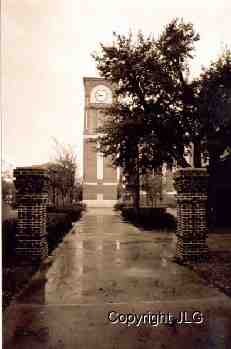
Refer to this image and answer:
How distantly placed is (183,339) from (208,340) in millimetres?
288

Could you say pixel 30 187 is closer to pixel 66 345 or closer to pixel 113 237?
pixel 66 345

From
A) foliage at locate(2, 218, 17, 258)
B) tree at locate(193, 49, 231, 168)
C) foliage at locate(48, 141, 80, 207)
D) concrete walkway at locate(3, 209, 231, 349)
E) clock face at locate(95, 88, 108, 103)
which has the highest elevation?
clock face at locate(95, 88, 108, 103)

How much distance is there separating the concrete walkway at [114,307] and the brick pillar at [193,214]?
0.62 m

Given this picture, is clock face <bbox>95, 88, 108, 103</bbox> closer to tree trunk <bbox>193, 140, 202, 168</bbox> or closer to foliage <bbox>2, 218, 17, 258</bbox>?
tree trunk <bbox>193, 140, 202, 168</bbox>

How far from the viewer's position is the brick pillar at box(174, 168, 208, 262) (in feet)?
33.3

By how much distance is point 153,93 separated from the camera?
21.2 meters

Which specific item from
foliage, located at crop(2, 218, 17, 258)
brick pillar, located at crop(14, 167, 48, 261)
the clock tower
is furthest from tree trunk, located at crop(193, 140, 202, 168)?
the clock tower

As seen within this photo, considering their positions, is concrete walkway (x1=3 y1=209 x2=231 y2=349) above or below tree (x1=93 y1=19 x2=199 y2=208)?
below

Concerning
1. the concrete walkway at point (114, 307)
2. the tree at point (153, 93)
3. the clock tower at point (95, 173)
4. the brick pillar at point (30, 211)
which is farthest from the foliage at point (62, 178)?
the concrete walkway at point (114, 307)

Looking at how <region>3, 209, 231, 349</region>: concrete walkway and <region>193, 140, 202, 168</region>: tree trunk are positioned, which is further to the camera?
<region>193, 140, 202, 168</region>: tree trunk

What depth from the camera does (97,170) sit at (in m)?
49.8

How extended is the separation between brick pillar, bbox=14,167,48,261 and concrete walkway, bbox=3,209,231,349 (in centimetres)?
63

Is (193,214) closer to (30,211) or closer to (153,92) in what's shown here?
(30,211)

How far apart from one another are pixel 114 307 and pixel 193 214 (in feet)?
15.1
